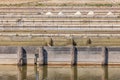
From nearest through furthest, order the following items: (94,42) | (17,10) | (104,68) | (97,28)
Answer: (104,68) → (94,42) → (97,28) → (17,10)

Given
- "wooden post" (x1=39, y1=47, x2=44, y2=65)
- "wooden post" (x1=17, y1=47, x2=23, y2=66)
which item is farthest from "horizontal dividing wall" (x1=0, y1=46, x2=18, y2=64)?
"wooden post" (x1=39, y1=47, x2=44, y2=65)

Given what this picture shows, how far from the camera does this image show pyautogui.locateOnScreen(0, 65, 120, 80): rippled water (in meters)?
35.2

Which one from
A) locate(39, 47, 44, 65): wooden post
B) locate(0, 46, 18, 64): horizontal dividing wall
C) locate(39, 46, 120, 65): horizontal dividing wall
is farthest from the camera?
locate(0, 46, 18, 64): horizontal dividing wall

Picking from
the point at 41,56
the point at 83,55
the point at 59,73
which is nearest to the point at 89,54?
the point at 83,55

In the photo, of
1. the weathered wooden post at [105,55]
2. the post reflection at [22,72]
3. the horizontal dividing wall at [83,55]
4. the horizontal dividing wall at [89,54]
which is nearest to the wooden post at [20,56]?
the post reflection at [22,72]

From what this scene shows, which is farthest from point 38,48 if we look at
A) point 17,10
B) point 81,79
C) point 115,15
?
point 17,10

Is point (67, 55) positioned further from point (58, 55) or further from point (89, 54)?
point (89, 54)

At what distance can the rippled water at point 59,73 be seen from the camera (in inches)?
1384

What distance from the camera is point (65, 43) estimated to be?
39312 millimetres

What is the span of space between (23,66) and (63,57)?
10.3ft

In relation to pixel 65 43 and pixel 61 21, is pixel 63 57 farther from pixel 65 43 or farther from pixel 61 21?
pixel 61 21

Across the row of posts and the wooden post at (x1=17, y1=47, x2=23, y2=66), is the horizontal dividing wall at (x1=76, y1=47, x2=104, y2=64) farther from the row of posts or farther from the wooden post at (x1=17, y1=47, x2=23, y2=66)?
the wooden post at (x1=17, y1=47, x2=23, y2=66)

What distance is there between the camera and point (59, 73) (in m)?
36.3

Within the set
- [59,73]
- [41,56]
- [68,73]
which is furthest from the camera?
[41,56]
